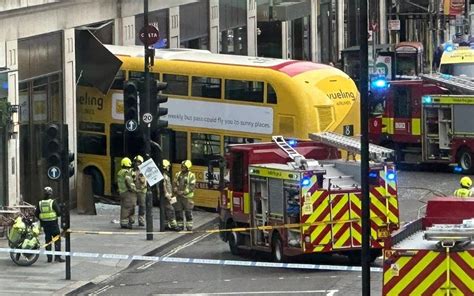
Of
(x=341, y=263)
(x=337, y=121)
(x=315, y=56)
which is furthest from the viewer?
(x=315, y=56)

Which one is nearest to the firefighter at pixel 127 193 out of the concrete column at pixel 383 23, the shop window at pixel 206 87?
the shop window at pixel 206 87

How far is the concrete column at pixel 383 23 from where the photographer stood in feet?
244

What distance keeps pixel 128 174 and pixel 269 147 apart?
16.9 feet

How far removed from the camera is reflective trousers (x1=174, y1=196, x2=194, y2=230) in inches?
1298

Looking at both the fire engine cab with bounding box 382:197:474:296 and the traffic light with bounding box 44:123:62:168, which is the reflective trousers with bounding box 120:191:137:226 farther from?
the fire engine cab with bounding box 382:197:474:296

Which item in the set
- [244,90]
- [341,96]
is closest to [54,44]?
[244,90]

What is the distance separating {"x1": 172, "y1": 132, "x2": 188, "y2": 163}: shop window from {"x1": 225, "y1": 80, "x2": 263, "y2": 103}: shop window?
1.56 meters

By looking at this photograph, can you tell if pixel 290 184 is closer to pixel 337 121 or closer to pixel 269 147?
pixel 269 147

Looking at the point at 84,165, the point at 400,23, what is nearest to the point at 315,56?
the point at 400,23

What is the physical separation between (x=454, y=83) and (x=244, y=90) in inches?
281

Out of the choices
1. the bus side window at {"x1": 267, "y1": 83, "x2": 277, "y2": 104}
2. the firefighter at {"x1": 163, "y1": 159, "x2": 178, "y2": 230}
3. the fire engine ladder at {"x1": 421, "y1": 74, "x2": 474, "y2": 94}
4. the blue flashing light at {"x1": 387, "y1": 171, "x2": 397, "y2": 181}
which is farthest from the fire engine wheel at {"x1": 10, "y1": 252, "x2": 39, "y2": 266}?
the fire engine ladder at {"x1": 421, "y1": 74, "x2": 474, "y2": 94}

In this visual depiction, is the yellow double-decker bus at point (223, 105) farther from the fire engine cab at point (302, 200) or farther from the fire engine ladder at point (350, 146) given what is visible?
the fire engine cab at point (302, 200)

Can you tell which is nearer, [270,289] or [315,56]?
[270,289]

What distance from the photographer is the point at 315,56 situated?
62062 millimetres
